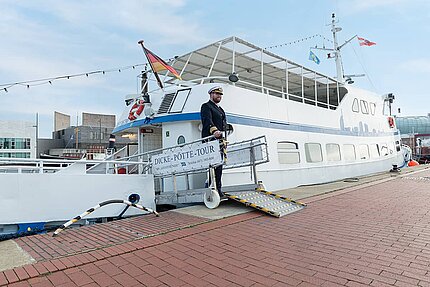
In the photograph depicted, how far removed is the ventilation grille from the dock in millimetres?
3407

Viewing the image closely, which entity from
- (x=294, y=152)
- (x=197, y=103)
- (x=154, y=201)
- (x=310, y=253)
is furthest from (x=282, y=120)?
(x=310, y=253)

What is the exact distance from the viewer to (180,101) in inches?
324

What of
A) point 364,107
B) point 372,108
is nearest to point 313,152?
point 364,107

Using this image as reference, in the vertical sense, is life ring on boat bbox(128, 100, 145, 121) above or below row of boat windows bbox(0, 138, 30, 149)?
below

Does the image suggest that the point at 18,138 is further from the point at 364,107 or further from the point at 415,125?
the point at 415,125

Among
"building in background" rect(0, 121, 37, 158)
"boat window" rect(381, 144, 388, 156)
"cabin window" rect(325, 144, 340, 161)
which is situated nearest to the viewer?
"cabin window" rect(325, 144, 340, 161)

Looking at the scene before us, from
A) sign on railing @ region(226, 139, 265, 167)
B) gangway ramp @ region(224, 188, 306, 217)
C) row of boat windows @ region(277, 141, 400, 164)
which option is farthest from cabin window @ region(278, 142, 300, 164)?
gangway ramp @ region(224, 188, 306, 217)

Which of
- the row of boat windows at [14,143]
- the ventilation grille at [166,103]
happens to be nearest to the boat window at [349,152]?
the ventilation grille at [166,103]

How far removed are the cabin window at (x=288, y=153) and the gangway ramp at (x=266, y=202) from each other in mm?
2885

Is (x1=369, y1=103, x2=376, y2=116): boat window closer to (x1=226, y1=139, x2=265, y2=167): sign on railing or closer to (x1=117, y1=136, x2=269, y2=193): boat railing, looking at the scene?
(x1=117, y1=136, x2=269, y2=193): boat railing

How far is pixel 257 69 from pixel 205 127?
20.9 ft

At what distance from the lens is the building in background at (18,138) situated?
151 ft

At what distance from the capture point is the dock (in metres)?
3.00

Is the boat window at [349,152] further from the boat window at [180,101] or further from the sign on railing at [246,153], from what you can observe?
the boat window at [180,101]
